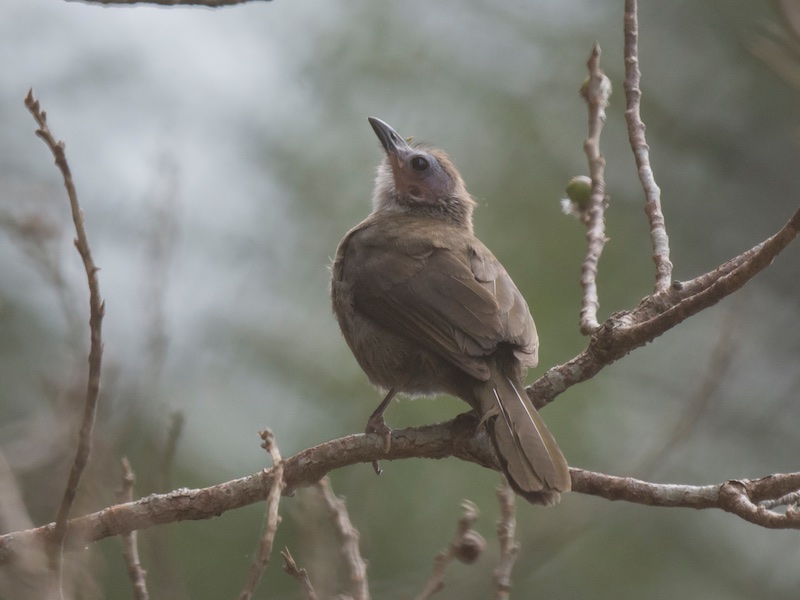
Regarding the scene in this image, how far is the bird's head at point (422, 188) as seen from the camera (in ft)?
19.6

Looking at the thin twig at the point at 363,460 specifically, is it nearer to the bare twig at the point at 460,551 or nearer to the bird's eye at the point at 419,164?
the bare twig at the point at 460,551

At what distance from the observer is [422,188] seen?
6.04m

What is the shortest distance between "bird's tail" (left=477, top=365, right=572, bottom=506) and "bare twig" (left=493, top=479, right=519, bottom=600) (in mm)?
66

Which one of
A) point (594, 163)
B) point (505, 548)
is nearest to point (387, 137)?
point (594, 163)

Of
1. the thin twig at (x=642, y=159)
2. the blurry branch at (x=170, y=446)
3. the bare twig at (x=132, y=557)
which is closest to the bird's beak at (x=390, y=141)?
the thin twig at (x=642, y=159)

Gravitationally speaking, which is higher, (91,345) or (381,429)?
(91,345)

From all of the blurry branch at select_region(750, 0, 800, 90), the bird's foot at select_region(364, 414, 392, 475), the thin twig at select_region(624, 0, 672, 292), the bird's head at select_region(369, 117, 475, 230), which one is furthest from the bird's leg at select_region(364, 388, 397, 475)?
the blurry branch at select_region(750, 0, 800, 90)

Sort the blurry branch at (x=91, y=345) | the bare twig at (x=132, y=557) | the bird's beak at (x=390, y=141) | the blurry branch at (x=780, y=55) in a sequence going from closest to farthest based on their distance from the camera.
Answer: the blurry branch at (x=91, y=345)
the bare twig at (x=132, y=557)
the blurry branch at (x=780, y=55)
the bird's beak at (x=390, y=141)

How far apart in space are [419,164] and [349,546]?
3074 mm

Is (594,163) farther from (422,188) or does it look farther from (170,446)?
(170,446)

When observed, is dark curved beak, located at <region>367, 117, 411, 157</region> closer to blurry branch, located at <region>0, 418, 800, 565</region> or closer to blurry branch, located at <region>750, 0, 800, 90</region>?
blurry branch, located at <region>750, 0, 800, 90</region>

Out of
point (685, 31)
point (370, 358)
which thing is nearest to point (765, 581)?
point (370, 358)

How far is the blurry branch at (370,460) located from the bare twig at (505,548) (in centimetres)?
28

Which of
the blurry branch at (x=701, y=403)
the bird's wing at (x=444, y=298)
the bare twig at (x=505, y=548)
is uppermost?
the bird's wing at (x=444, y=298)
